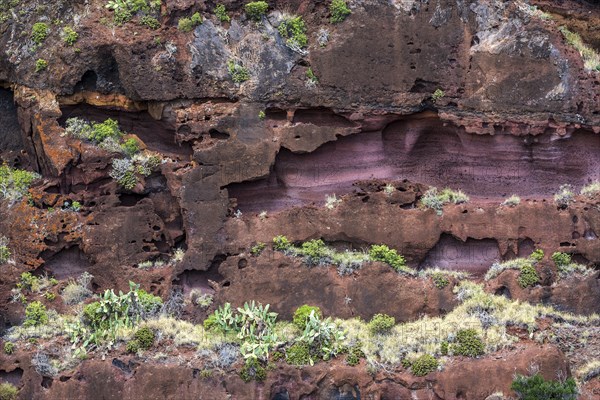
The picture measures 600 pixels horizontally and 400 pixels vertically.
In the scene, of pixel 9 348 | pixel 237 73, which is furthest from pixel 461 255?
pixel 9 348

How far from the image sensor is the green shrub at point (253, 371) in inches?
934

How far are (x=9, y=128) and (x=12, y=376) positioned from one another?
26.2 feet

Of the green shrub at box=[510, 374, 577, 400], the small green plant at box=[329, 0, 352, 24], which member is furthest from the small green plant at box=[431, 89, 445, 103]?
the green shrub at box=[510, 374, 577, 400]

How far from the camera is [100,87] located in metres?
28.2

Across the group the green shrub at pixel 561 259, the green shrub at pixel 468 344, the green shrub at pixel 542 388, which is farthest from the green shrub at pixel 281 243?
the green shrub at pixel 542 388

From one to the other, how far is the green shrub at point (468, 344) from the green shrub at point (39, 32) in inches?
506

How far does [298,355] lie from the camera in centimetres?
2409

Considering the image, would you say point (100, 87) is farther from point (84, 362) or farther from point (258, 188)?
point (84, 362)

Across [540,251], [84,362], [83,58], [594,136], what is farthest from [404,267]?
[83,58]

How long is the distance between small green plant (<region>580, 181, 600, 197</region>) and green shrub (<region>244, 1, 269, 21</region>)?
900 cm

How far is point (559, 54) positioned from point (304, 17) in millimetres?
6358

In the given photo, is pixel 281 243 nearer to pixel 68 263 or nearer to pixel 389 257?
pixel 389 257

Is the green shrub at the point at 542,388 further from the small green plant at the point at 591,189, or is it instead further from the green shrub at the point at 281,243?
the green shrub at the point at 281,243

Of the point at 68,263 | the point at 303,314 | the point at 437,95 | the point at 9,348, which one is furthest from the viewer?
the point at 437,95
